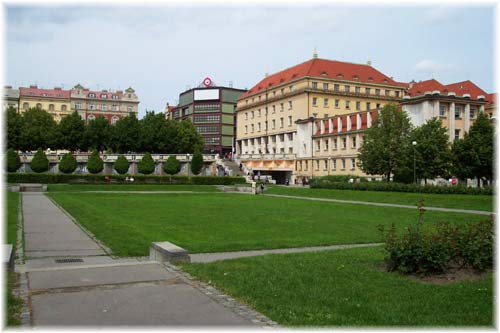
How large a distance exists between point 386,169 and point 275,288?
44.1 metres

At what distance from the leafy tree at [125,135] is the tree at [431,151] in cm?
5331

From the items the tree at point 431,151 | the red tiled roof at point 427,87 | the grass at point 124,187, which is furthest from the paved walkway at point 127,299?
the red tiled roof at point 427,87

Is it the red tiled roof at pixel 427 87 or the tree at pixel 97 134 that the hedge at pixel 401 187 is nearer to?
the red tiled roof at pixel 427 87

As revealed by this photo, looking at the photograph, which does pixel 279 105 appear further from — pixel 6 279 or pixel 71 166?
pixel 6 279

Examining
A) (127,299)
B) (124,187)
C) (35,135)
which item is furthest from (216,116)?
(127,299)

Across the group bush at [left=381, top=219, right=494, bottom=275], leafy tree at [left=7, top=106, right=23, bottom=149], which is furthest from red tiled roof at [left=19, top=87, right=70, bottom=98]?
bush at [left=381, top=219, right=494, bottom=275]

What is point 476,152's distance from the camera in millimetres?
48719

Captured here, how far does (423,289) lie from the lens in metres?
8.60

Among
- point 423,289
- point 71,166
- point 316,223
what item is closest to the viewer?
point 423,289

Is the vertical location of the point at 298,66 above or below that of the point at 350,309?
above

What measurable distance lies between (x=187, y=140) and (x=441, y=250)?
298 feet

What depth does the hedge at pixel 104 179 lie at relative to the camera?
181 ft

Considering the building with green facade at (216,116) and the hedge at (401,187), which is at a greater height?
the building with green facade at (216,116)

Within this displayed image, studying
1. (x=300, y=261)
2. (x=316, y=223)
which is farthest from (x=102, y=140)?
(x=300, y=261)
